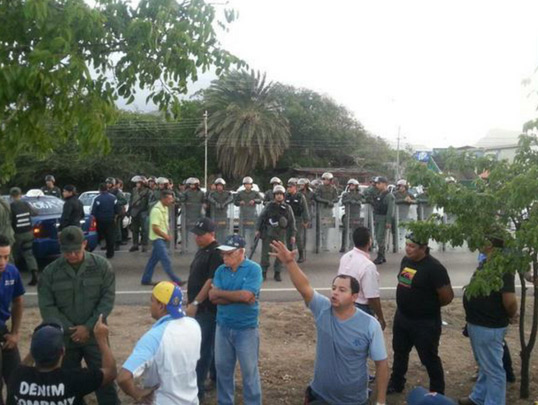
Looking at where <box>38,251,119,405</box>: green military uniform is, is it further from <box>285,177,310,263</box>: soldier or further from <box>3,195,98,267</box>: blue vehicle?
<box>285,177,310,263</box>: soldier

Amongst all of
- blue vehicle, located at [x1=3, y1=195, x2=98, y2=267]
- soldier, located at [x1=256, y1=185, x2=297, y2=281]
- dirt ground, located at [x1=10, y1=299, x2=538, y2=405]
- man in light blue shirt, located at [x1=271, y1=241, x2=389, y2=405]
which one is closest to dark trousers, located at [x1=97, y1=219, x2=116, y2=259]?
blue vehicle, located at [x1=3, y1=195, x2=98, y2=267]

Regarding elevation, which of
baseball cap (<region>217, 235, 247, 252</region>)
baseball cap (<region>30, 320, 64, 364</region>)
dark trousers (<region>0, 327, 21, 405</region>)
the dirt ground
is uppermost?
baseball cap (<region>217, 235, 247, 252</region>)

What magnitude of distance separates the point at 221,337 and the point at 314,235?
10.1m

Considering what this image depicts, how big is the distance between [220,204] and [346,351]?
410 inches

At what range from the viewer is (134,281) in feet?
37.9

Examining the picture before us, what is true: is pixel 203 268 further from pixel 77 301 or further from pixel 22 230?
pixel 22 230

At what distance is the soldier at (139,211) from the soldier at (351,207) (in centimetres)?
475

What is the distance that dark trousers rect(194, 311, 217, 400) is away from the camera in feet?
19.3

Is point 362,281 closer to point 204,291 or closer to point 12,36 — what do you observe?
point 204,291

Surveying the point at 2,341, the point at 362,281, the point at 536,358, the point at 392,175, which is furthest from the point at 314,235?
the point at 392,175

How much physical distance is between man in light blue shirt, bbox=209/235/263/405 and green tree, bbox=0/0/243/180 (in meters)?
1.49

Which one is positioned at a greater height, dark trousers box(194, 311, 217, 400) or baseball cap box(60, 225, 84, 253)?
baseball cap box(60, 225, 84, 253)

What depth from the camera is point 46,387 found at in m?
3.58

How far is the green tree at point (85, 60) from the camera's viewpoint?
4695 mm
